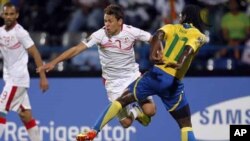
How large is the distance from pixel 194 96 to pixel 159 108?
1.84ft

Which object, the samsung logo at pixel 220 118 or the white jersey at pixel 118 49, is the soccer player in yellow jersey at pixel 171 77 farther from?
the samsung logo at pixel 220 118

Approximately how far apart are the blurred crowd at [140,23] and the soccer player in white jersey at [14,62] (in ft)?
7.73

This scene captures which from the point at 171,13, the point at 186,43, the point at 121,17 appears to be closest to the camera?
the point at 186,43

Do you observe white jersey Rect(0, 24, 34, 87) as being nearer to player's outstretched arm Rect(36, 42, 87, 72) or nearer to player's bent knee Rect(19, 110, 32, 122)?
player's bent knee Rect(19, 110, 32, 122)

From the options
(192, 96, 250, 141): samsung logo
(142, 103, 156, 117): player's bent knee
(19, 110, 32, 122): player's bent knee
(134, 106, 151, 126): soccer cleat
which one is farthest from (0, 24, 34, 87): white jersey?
(192, 96, 250, 141): samsung logo

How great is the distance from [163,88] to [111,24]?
3.88 ft

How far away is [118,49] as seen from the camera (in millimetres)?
13922

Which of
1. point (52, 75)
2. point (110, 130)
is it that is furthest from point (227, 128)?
point (52, 75)

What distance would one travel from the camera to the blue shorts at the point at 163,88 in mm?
13047

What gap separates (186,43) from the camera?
1284 cm

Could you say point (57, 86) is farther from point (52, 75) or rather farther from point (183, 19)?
point (183, 19)

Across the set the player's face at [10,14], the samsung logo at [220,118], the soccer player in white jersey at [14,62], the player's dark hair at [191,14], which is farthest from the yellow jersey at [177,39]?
the samsung logo at [220,118]

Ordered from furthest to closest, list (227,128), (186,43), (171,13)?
(171,13) → (227,128) → (186,43)

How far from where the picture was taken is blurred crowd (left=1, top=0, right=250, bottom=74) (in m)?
17.3
